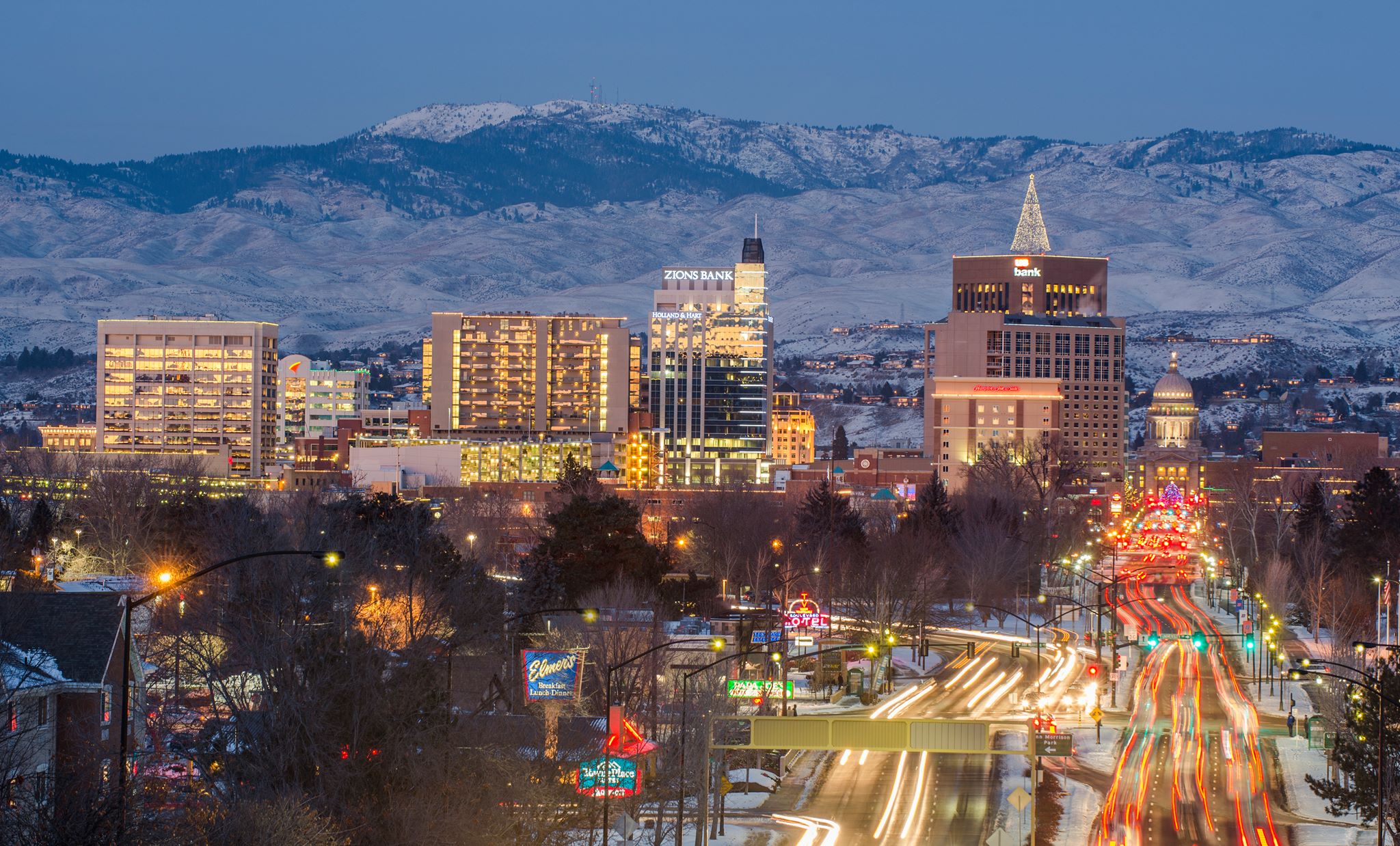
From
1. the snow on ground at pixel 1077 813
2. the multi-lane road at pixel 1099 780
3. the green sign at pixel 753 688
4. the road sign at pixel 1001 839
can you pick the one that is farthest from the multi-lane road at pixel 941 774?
the green sign at pixel 753 688

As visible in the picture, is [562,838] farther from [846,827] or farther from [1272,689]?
[1272,689]

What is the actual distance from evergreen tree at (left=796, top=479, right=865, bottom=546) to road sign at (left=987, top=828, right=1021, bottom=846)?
89.8m

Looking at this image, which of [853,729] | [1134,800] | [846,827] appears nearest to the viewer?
[853,729]

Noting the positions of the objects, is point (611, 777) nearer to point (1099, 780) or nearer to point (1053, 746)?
point (1053, 746)

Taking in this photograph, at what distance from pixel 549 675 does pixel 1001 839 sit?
570 inches

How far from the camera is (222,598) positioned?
93.4 metres

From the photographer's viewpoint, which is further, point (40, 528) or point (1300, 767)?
point (40, 528)

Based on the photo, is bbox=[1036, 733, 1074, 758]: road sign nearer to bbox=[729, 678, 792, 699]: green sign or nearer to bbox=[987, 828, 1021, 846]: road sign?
bbox=[987, 828, 1021, 846]: road sign

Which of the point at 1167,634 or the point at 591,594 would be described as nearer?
the point at 591,594

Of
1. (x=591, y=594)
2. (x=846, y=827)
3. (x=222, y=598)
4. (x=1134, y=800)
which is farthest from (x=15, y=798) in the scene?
(x=591, y=594)

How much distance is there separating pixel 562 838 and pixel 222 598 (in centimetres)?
3884

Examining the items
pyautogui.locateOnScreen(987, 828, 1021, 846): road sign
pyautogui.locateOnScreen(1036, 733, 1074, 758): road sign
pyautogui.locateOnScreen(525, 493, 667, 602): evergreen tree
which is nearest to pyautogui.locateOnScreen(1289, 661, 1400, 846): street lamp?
pyautogui.locateOnScreen(987, 828, 1021, 846): road sign

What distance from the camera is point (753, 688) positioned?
86500 mm

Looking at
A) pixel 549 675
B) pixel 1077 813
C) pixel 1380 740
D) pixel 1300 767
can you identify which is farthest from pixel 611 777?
pixel 1300 767
